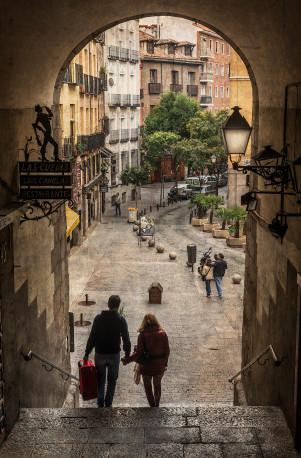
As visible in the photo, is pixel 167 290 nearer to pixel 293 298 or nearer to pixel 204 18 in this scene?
pixel 204 18

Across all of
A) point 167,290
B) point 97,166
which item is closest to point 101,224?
point 97,166

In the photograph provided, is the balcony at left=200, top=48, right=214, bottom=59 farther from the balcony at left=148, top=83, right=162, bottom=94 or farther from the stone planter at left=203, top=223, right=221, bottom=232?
the stone planter at left=203, top=223, right=221, bottom=232

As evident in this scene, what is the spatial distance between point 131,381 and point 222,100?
64.9 metres

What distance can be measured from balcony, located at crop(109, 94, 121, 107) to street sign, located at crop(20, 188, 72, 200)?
128 ft

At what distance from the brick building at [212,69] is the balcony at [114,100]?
845 inches

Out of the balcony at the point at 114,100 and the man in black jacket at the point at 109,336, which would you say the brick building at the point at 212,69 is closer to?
the balcony at the point at 114,100

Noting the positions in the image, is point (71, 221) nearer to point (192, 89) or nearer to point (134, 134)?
point (134, 134)

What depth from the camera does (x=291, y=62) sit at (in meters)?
7.88

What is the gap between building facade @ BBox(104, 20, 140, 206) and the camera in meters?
46.8

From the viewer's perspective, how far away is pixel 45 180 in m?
8.44

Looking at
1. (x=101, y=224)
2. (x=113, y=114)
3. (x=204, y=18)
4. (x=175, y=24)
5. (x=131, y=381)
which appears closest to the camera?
(x=204, y=18)

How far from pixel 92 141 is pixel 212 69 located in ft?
126

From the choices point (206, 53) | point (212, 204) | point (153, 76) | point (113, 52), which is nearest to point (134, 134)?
point (113, 52)

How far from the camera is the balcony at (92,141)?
33.2m
